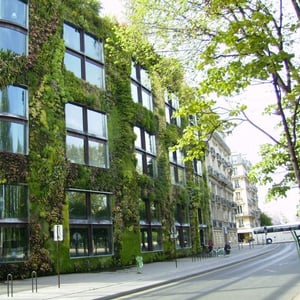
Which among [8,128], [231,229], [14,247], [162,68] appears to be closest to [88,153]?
[8,128]

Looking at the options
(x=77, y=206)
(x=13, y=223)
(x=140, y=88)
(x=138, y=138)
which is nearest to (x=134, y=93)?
(x=140, y=88)

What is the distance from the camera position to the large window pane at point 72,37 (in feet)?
96.3

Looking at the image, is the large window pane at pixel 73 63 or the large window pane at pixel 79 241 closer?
the large window pane at pixel 79 241

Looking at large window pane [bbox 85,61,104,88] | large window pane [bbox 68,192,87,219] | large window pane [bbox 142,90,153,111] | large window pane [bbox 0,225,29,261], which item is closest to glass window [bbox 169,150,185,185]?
large window pane [bbox 142,90,153,111]

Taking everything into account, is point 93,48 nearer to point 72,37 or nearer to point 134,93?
point 72,37

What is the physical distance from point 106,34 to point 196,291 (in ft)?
74.5

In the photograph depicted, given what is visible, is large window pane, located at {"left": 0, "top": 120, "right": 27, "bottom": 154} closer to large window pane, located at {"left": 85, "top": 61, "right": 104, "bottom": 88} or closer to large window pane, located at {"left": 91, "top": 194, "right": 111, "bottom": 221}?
large window pane, located at {"left": 91, "top": 194, "right": 111, "bottom": 221}

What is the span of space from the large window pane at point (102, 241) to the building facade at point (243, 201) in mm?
80932

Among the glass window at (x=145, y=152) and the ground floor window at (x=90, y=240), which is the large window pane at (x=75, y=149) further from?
the glass window at (x=145, y=152)

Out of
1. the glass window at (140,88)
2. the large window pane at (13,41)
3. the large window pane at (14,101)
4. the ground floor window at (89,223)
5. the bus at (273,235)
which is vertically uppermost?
the glass window at (140,88)

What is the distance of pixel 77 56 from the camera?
98.8 ft

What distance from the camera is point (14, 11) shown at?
1008 inches

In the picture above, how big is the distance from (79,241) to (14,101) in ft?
30.2

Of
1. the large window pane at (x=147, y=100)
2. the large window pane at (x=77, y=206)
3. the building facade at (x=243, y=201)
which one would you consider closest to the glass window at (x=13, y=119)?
the large window pane at (x=77, y=206)
